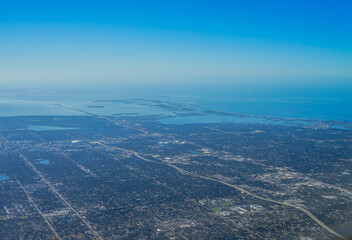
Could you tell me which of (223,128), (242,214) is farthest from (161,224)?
(223,128)

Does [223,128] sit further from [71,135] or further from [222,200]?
[222,200]

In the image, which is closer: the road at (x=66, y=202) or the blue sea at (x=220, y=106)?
the road at (x=66, y=202)

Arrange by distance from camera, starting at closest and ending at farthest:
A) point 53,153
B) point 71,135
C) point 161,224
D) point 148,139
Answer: point 161,224, point 53,153, point 148,139, point 71,135

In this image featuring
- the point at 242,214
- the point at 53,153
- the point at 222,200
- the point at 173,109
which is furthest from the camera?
the point at 173,109

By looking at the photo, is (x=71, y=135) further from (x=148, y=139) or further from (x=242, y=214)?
(x=242, y=214)

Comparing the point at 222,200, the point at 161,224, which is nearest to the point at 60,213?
the point at 161,224

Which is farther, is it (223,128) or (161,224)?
(223,128)

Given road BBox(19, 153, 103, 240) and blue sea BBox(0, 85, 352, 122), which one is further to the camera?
blue sea BBox(0, 85, 352, 122)

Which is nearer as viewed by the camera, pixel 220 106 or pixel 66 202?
pixel 66 202

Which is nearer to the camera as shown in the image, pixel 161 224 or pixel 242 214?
pixel 161 224
